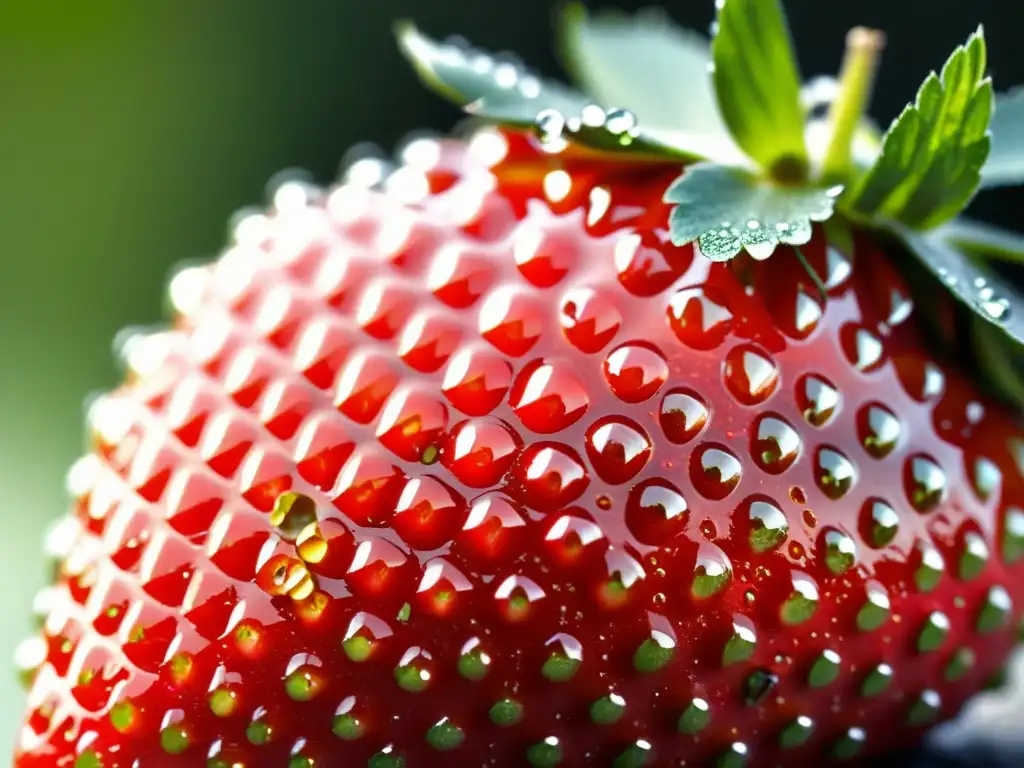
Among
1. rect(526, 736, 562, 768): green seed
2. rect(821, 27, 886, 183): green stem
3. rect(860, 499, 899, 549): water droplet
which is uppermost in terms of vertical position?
rect(821, 27, 886, 183): green stem

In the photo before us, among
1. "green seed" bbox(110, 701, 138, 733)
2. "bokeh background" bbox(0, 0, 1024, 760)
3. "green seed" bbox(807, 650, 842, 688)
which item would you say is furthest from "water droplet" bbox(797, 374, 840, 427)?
"bokeh background" bbox(0, 0, 1024, 760)

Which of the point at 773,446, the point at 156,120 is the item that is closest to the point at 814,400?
the point at 773,446

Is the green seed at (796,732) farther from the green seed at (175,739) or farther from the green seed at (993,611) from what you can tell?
the green seed at (175,739)

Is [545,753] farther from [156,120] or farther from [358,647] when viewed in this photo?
[156,120]

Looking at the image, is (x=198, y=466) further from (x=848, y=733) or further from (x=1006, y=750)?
(x=1006, y=750)

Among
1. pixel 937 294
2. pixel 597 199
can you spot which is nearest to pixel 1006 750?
pixel 937 294

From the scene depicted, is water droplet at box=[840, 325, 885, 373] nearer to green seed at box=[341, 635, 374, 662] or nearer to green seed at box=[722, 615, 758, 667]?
green seed at box=[722, 615, 758, 667]
